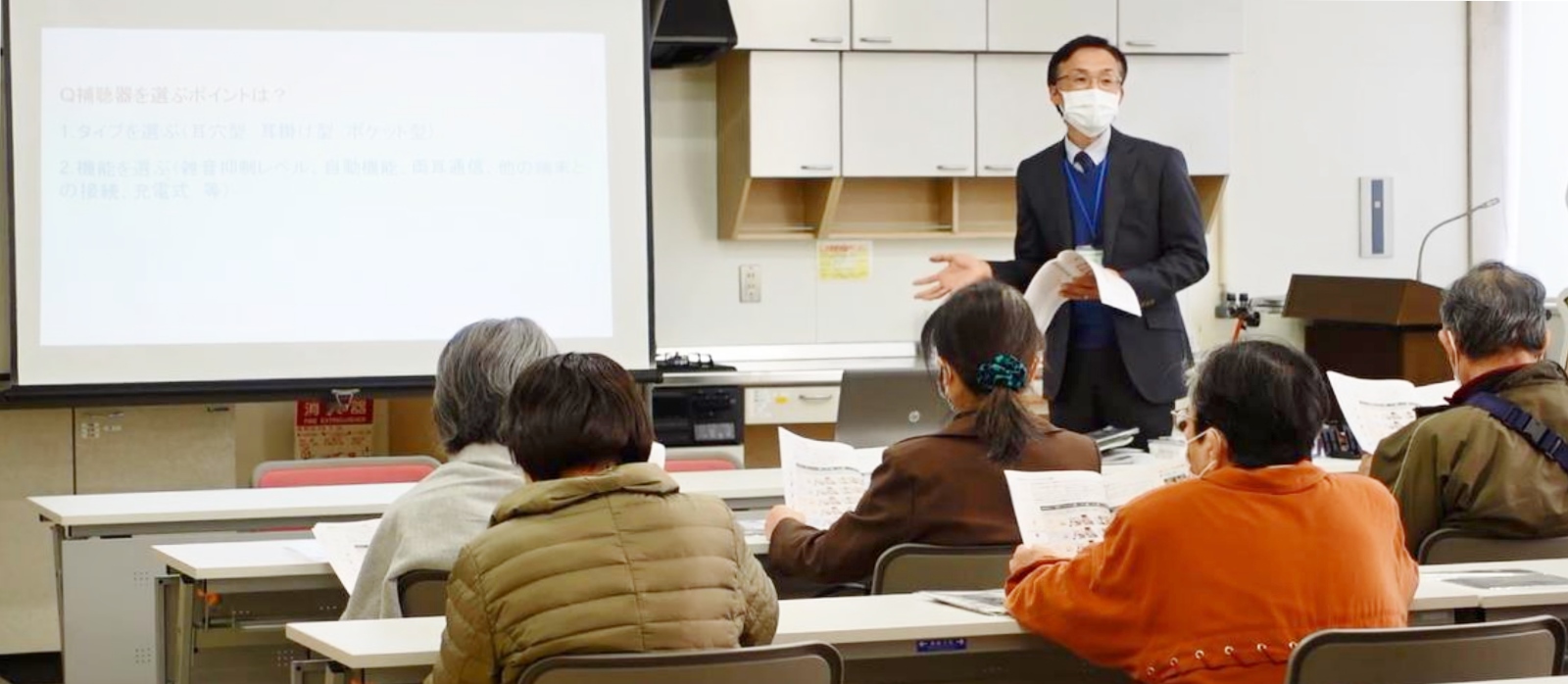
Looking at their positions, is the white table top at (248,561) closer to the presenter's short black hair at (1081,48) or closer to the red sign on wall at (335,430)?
the presenter's short black hair at (1081,48)

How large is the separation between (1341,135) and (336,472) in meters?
5.13

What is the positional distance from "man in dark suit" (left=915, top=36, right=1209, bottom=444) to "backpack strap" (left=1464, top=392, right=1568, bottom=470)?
124 centimetres

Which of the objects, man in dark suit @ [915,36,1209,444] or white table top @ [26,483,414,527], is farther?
man in dark suit @ [915,36,1209,444]

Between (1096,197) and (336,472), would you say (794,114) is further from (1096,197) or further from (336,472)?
(336,472)

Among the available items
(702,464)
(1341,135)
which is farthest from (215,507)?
(1341,135)

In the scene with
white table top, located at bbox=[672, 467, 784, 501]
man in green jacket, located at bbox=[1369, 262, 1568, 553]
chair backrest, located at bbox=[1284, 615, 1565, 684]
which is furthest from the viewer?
white table top, located at bbox=[672, 467, 784, 501]

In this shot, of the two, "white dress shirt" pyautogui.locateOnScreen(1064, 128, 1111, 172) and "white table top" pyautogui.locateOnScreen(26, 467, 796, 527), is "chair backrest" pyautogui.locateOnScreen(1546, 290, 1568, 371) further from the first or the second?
"white table top" pyautogui.locateOnScreen(26, 467, 796, 527)

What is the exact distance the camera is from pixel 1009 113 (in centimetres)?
770

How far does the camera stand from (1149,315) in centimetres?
499

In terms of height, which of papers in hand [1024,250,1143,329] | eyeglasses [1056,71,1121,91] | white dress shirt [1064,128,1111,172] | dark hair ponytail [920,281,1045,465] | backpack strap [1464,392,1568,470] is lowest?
backpack strap [1464,392,1568,470]

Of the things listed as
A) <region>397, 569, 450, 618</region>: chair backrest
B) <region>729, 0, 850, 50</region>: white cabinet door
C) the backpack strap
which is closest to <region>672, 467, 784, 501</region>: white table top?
<region>397, 569, 450, 618</region>: chair backrest

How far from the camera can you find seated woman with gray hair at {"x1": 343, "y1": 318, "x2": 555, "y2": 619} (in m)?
3.09

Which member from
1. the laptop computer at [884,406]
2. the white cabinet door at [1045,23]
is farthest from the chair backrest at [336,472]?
the white cabinet door at [1045,23]

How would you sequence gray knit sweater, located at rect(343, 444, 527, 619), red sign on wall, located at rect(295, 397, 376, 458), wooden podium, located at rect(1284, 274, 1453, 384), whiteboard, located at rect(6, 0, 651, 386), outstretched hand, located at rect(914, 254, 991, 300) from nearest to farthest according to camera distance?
1. gray knit sweater, located at rect(343, 444, 527, 619)
2. outstretched hand, located at rect(914, 254, 991, 300)
3. whiteboard, located at rect(6, 0, 651, 386)
4. red sign on wall, located at rect(295, 397, 376, 458)
5. wooden podium, located at rect(1284, 274, 1453, 384)
